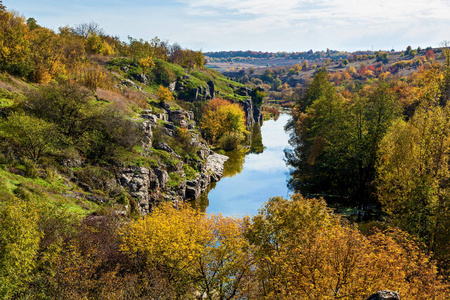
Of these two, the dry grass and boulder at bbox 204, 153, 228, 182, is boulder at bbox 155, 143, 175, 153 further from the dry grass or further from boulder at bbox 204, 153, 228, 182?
boulder at bbox 204, 153, 228, 182

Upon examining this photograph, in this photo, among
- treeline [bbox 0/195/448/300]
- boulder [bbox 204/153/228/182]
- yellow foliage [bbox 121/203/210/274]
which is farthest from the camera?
boulder [bbox 204/153/228/182]

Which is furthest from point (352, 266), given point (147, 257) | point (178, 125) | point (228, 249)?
point (178, 125)

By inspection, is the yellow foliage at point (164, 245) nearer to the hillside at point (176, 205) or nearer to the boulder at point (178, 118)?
the hillside at point (176, 205)

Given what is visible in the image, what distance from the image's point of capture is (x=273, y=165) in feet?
245

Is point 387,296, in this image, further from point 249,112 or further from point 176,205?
point 249,112

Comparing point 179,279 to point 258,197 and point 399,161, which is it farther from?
point 258,197

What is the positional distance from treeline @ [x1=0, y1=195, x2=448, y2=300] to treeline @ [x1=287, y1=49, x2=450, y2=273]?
8247 millimetres

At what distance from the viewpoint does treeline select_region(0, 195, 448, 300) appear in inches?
608

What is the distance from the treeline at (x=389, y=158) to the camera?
1067 inches

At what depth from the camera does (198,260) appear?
2166 cm

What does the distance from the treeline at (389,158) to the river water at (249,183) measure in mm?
4646

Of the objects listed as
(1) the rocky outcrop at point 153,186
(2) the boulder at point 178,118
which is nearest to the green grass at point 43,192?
(1) the rocky outcrop at point 153,186

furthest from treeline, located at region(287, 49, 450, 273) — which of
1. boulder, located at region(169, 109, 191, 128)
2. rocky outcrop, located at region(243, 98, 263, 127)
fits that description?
rocky outcrop, located at region(243, 98, 263, 127)

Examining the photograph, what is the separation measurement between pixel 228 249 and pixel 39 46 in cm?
5063
